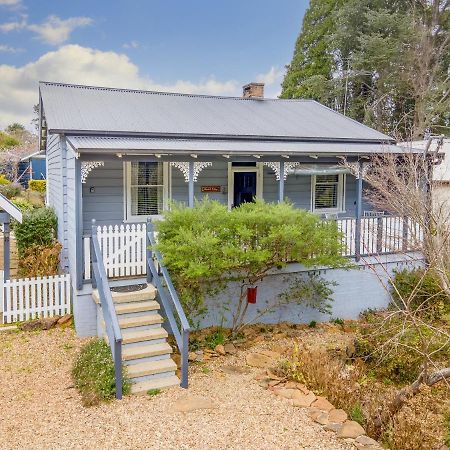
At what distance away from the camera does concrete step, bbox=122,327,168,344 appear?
784cm

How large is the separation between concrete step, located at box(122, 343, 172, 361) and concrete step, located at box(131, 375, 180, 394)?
47cm

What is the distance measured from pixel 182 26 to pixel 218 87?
18.9 meters

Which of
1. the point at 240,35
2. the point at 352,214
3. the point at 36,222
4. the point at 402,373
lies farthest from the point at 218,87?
the point at 402,373

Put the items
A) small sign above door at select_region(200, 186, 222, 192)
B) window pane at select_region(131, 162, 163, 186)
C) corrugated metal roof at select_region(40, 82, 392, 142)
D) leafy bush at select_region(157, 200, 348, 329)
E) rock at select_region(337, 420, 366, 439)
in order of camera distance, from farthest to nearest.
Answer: small sign above door at select_region(200, 186, 222, 192), window pane at select_region(131, 162, 163, 186), corrugated metal roof at select_region(40, 82, 392, 142), leafy bush at select_region(157, 200, 348, 329), rock at select_region(337, 420, 366, 439)

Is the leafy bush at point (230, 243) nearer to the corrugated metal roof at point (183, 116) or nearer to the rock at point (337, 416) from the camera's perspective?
the rock at point (337, 416)

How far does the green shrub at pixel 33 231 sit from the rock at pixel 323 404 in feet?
27.7

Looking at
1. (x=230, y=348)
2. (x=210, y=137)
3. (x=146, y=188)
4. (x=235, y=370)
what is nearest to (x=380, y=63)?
(x=210, y=137)

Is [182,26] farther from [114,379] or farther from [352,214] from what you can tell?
[114,379]

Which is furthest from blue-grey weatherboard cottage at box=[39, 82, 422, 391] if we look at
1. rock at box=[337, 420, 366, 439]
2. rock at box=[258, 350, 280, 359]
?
rock at box=[337, 420, 366, 439]

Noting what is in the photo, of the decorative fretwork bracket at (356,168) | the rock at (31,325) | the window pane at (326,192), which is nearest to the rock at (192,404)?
the rock at (31,325)

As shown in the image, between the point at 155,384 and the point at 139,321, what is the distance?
1.34 metres

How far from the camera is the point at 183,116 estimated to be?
14.1 m

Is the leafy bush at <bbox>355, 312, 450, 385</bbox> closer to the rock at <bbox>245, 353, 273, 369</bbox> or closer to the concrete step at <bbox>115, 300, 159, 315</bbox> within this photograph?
the rock at <bbox>245, 353, 273, 369</bbox>

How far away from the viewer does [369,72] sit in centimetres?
3005
